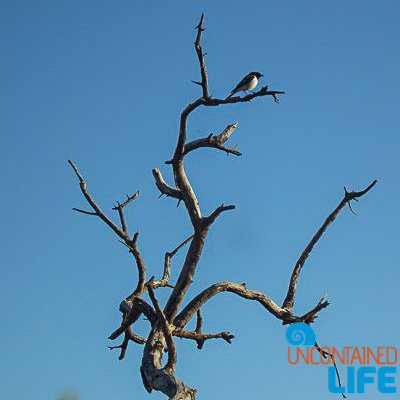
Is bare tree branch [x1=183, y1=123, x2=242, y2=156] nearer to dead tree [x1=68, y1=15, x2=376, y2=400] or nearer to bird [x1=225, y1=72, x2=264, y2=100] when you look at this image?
dead tree [x1=68, y1=15, x2=376, y2=400]

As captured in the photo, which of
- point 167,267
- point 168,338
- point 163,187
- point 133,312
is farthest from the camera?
point 167,267

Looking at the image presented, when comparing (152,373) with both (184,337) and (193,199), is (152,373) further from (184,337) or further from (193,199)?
(193,199)

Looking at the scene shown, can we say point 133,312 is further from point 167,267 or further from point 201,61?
point 201,61

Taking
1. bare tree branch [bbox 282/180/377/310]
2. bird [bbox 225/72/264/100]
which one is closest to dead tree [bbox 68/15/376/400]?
bare tree branch [bbox 282/180/377/310]

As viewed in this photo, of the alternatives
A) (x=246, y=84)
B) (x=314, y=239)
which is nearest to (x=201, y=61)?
(x=246, y=84)

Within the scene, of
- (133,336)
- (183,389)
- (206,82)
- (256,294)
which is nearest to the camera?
(183,389)

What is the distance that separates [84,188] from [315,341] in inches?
192

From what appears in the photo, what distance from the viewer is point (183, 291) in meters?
12.5

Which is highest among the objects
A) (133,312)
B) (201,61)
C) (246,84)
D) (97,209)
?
(246,84)

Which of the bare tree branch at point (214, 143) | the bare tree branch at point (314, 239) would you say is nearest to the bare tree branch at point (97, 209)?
the bare tree branch at point (214, 143)

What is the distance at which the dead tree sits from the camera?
11586 mm

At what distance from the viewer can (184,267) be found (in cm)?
1273

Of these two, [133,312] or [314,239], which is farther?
[314,239]

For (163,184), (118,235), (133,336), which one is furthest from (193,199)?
(133,336)
